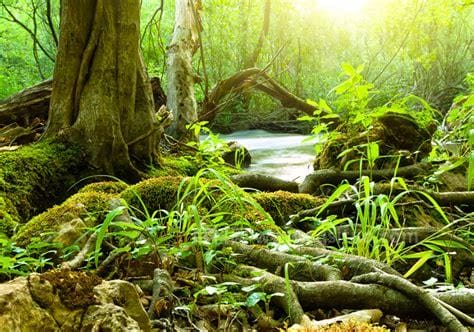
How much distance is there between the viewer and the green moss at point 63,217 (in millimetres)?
2336

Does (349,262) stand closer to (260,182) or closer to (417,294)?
(417,294)

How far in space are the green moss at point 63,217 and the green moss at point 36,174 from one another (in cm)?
85

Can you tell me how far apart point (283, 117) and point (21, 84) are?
1096 cm

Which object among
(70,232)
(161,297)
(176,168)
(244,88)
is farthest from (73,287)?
(244,88)

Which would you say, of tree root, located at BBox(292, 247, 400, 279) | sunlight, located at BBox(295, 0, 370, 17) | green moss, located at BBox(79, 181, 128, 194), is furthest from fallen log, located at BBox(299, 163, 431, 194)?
sunlight, located at BBox(295, 0, 370, 17)

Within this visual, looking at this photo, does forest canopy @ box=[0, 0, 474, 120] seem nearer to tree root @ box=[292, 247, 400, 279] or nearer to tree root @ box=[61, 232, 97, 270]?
tree root @ box=[292, 247, 400, 279]

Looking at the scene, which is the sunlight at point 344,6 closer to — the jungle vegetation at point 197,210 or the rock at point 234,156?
the rock at point 234,156

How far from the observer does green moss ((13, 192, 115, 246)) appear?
2.34 m

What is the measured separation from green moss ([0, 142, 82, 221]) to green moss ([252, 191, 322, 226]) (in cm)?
162

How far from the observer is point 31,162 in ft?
11.8

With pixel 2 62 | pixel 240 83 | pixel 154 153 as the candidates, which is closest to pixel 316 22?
pixel 240 83

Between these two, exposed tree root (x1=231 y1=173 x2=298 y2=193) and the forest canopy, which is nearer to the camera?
exposed tree root (x1=231 y1=173 x2=298 y2=193)

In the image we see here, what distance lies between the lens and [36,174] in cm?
357

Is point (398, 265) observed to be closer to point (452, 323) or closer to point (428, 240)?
point (428, 240)
